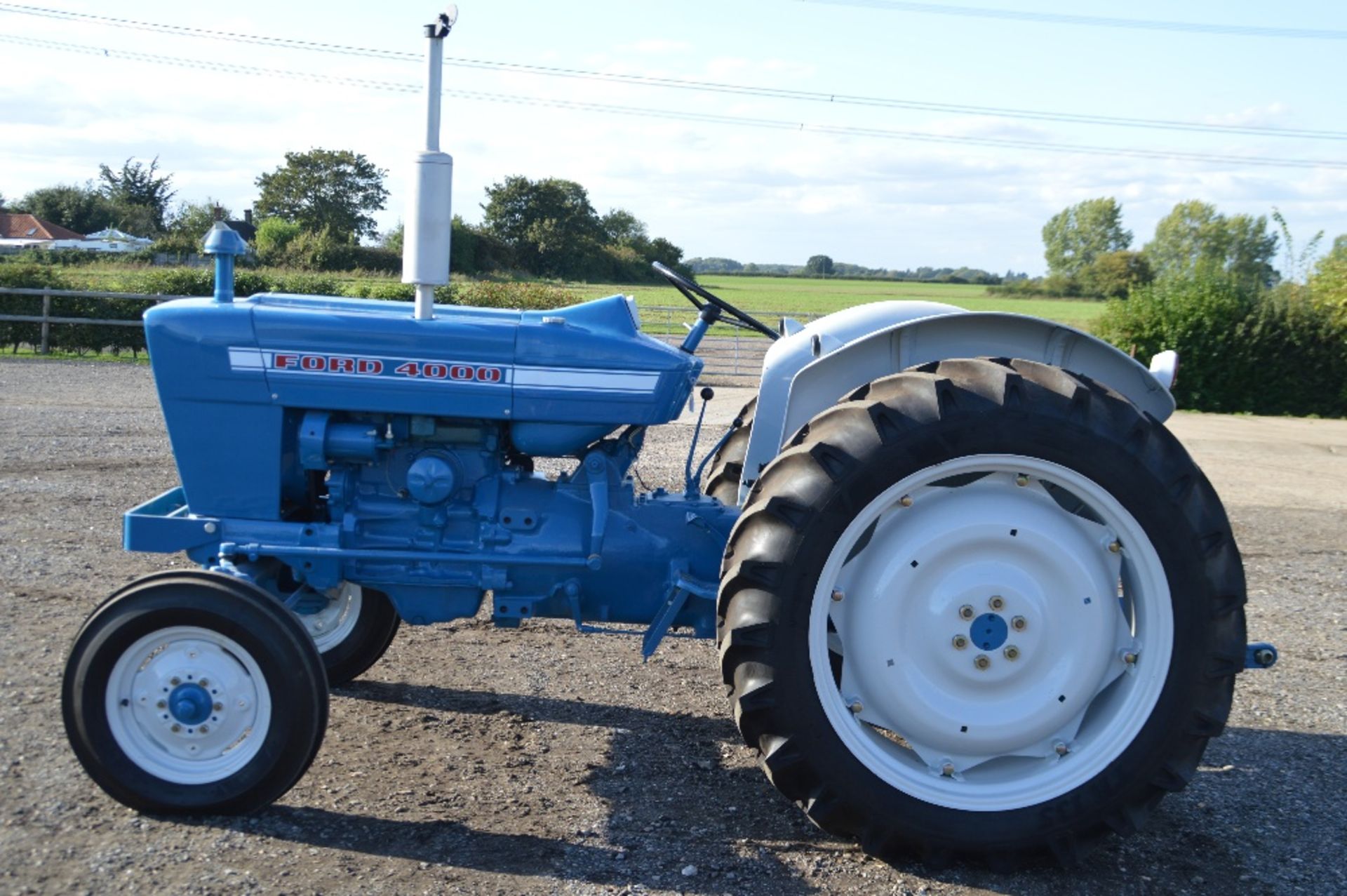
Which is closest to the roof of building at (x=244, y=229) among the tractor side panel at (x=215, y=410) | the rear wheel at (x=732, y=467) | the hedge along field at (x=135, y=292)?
the tractor side panel at (x=215, y=410)

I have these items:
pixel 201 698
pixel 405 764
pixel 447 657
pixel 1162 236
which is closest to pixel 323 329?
pixel 201 698

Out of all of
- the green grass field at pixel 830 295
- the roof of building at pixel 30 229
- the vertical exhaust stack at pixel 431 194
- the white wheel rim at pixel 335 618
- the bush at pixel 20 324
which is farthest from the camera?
the roof of building at pixel 30 229

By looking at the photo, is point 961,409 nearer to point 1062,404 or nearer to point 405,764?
point 1062,404

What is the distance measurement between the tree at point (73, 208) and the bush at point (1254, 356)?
48638mm

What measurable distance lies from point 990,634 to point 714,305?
5.18 ft

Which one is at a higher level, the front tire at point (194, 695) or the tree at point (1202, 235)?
the tree at point (1202, 235)

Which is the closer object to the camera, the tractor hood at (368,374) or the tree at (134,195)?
the tractor hood at (368,374)

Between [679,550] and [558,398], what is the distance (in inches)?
26.4

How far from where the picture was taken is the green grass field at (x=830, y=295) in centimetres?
2983

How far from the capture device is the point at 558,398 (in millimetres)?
3830

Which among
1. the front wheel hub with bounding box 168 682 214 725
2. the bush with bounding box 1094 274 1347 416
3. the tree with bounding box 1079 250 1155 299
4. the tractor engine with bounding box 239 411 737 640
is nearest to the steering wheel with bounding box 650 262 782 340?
the tractor engine with bounding box 239 411 737 640

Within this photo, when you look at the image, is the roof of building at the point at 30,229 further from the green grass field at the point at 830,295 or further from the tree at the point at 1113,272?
the tree at the point at 1113,272

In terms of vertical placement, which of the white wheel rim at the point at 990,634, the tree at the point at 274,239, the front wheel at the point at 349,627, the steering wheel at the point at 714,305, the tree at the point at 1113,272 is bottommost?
the front wheel at the point at 349,627

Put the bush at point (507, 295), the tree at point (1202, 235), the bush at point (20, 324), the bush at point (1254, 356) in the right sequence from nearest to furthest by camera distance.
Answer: the bush at point (20, 324) → the bush at point (1254, 356) → the bush at point (507, 295) → the tree at point (1202, 235)
